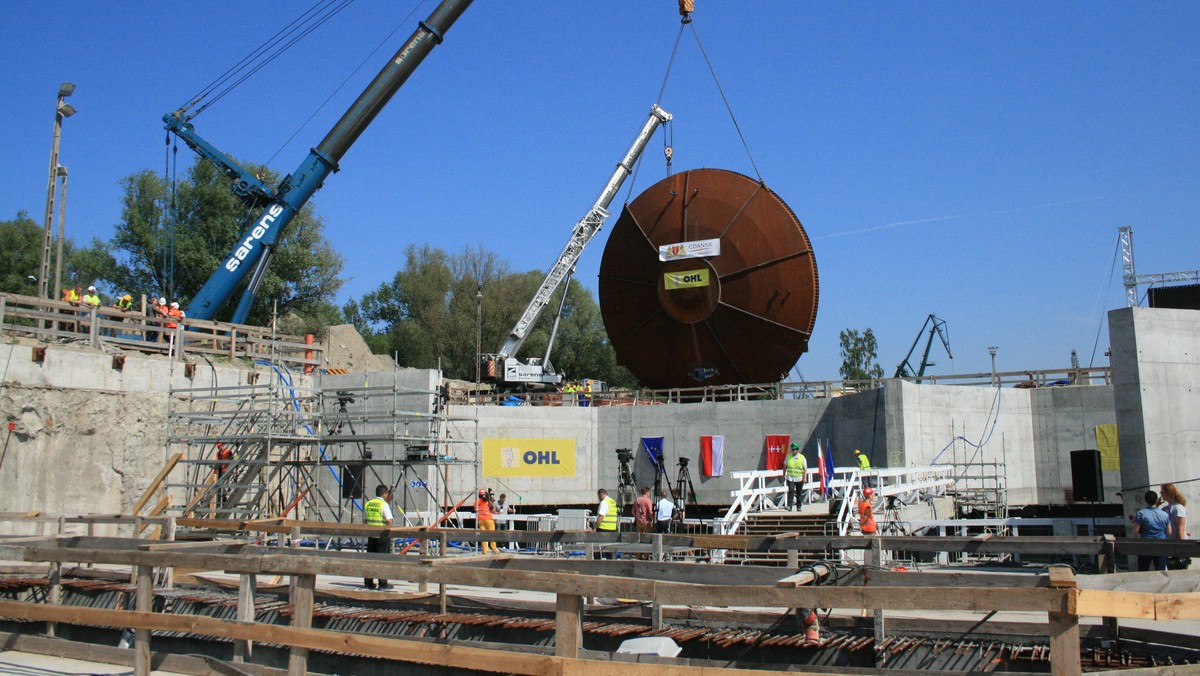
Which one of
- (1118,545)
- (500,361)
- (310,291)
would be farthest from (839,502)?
(310,291)

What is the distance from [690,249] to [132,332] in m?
17.1

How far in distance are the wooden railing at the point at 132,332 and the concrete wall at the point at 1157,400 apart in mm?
22178

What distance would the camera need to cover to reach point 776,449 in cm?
3053

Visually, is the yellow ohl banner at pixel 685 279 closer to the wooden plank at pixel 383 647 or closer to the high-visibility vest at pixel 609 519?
the high-visibility vest at pixel 609 519

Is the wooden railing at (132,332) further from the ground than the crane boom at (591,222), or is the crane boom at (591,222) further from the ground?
the crane boom at (591,222)

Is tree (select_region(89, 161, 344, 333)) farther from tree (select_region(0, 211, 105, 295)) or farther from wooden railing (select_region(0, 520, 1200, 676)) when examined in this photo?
wooden railing (select_region(0, 520, 1200, 676))

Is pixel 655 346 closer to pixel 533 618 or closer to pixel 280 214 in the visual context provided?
pixel 280 214

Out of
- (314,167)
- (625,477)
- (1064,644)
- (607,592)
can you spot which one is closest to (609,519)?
(625,477)

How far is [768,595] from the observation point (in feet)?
17.6

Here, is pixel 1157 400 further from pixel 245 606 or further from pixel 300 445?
pixel 300 445

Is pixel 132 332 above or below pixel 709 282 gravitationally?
below

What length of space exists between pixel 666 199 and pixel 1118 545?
24889 millimetres

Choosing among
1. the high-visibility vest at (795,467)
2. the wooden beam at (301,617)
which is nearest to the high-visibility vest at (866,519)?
the high-visibility vest at (795,467)

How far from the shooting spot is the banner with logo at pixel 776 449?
30438 millimetres
